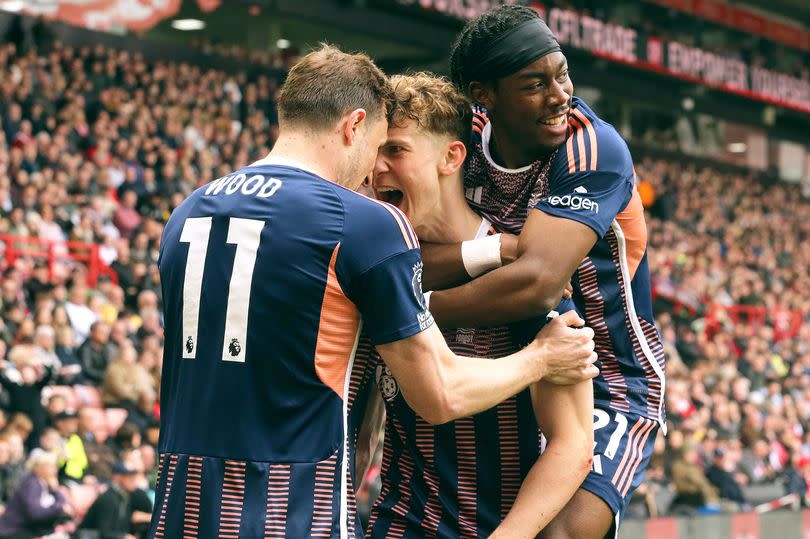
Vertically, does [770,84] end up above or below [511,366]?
above

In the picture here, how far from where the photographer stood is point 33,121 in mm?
15945

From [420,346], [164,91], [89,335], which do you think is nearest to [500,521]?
[420,346]

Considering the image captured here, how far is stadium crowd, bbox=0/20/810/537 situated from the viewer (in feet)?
35.1

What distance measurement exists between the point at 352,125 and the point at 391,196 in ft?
2.48

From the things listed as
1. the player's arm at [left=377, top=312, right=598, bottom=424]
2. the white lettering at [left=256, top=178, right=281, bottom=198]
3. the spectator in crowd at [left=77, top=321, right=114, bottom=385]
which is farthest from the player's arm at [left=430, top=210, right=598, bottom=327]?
the spectator in crowd at [left=77, top=321, right=114, bottom=385]

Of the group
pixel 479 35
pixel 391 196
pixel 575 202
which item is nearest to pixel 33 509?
pixel 391 196

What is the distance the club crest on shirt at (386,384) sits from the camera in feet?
13.4

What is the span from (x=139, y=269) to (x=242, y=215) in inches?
448

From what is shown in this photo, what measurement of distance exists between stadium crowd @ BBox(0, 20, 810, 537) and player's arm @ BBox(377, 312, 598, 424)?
694 centimetres

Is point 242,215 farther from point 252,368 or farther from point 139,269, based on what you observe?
point 139,269

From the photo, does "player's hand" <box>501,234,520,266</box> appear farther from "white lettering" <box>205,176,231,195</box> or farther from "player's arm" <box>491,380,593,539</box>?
"white lettering" <box>205,176,231,195</box>

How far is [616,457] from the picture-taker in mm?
4129

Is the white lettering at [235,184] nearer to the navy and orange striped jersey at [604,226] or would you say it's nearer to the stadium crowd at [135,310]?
the navy and orange striped jersey at [604,226]

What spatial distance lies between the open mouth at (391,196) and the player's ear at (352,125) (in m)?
0.68
